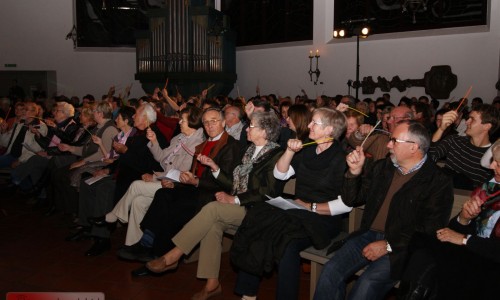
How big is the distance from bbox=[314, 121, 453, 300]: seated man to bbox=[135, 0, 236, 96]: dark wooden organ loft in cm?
1029

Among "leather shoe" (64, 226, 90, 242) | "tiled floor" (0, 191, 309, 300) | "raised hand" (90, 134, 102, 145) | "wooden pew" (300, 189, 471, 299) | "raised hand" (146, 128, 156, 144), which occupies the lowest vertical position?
"tiled floor" (0, 191, 309, 300)

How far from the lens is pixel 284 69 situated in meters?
13.0

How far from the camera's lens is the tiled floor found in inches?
147

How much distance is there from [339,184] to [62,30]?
13.7m

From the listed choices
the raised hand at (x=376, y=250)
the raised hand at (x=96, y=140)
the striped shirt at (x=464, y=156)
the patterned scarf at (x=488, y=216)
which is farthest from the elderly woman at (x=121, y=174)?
the patterned scarf at (x=488, y=216)

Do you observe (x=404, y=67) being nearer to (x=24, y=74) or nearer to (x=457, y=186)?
(x=457, y=186)

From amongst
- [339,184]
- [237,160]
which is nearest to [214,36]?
[237,160]

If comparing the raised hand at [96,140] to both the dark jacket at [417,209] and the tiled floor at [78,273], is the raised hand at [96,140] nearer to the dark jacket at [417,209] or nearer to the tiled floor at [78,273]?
the tiled floor at [78,273]

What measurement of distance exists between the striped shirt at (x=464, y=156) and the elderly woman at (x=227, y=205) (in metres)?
1.35

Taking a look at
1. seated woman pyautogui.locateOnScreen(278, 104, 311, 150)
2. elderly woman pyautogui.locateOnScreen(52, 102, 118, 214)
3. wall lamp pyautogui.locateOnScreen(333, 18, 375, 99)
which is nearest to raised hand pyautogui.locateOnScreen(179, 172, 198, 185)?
seated woman pyautogui.locateOnScreen(278, 104, 311, 150)

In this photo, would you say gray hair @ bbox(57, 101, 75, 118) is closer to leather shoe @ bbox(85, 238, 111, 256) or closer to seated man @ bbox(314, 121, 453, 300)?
leather shoe @ bbox(85, 238, 111, 256)

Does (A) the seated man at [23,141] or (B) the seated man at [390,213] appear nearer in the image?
(B) the seated man at [390,213]

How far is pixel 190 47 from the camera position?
13273 millimetres

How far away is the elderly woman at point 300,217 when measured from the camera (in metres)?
3.15
